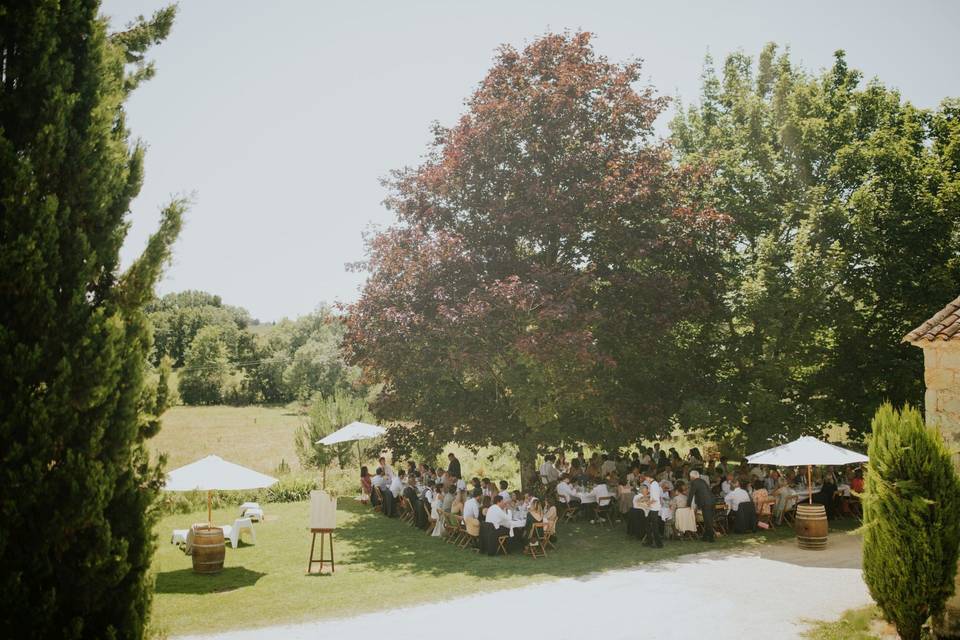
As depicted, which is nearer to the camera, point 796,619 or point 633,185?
point 796,619

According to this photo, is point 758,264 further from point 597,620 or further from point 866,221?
point 597,620

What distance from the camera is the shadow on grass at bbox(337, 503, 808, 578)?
14.1 m

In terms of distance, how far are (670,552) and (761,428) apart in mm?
6431

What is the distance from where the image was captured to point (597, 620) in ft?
34.2

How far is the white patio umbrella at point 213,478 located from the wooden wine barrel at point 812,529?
1201 cm

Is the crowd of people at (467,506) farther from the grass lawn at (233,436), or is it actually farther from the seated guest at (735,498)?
the grass lawn at (233,436)

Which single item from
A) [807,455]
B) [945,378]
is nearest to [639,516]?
[807,455]

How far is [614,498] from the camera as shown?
18.5 metres

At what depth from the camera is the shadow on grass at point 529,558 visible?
46.2 ft

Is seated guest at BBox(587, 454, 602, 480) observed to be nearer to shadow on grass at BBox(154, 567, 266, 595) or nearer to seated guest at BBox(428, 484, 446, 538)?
seated guest at BBox(428, 484, 446, 538)

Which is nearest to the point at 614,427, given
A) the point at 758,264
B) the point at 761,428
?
the point at 761,428

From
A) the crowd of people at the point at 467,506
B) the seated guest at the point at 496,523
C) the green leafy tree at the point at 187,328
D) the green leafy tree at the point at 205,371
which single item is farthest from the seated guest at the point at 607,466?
the green leafy tree at the point at 187,328

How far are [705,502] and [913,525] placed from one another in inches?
278

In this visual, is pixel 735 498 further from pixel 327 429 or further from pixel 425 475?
pixel 327 429
